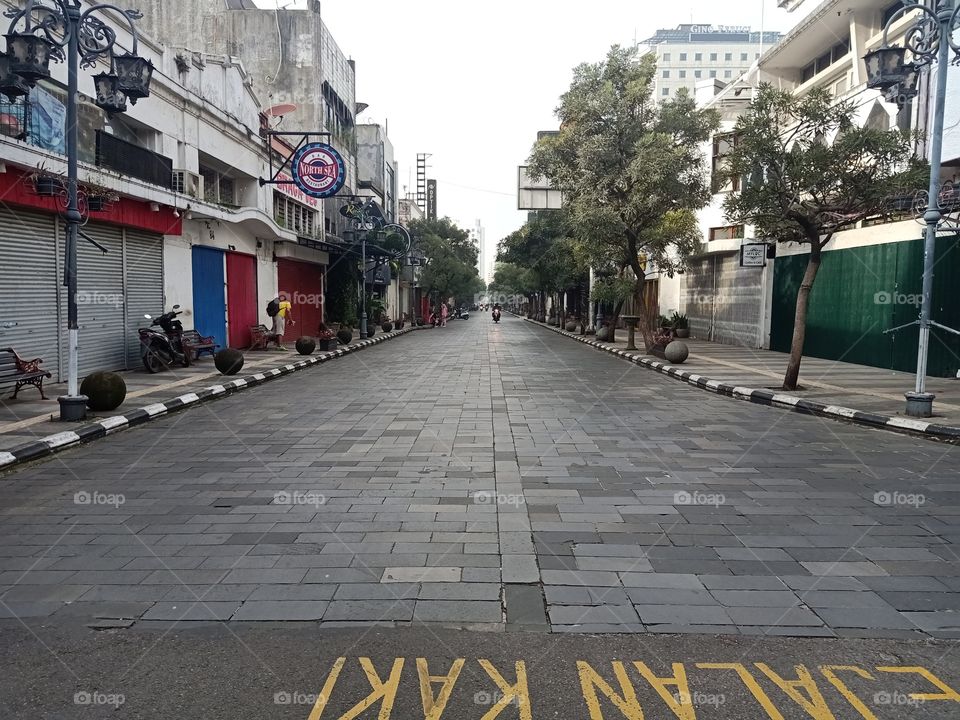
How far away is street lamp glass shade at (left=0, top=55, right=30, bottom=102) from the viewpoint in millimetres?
9367

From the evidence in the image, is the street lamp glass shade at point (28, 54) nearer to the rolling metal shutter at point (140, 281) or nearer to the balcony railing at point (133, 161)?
the balcony railing at point (133, 161)

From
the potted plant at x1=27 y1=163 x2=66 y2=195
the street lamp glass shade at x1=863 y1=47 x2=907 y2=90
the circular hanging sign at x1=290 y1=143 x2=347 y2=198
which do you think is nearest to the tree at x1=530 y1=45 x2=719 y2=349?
the circular hanging sign at x1=290 y1=143 x2=347 y2=198

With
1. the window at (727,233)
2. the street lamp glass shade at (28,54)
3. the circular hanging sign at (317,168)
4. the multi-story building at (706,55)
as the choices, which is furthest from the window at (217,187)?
the multi-story building at (706,55)

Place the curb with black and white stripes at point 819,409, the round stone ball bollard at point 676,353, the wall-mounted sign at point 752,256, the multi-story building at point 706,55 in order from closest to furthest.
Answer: the curb with black and white stripes at point 819,409 < the round stone ball bollard at point 676,353 < the wall-mounted sign at point 752,256 < the multi-story building at point 706,55

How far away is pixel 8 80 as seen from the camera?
9.39 m

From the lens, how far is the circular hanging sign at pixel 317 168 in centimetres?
2259

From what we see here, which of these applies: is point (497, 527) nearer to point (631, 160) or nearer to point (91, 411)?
point (91, 411)

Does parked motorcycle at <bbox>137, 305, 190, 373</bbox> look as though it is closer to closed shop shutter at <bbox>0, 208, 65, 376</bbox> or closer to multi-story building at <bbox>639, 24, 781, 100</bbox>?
closed shop shutter at <bbox>0, 208, 65, 376</bbox>

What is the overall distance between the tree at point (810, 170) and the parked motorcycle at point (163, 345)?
40.4ft

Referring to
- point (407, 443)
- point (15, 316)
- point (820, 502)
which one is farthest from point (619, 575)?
point (15, 316)

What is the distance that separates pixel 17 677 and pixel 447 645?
200 centimetres

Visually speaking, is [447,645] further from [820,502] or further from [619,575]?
[820,502]

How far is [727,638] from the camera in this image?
3.72 metres

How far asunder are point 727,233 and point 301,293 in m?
17.8
